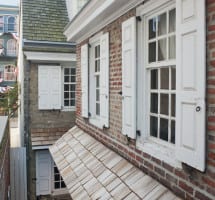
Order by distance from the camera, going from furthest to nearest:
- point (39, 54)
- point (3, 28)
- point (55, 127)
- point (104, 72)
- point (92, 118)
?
1. point (3, 28)
2. point (55, 127)
3. point (39, 54)
4. point (92, 118)
5. point (104, 72)

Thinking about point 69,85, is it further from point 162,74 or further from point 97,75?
point 162,74

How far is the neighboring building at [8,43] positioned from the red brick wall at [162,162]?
29.7 meters

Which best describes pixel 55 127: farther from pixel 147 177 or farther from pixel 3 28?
pixel 3 28

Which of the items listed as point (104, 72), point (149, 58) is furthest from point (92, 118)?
point (149, 58)

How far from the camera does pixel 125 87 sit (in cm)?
464

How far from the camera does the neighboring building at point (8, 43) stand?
3366 centimetres

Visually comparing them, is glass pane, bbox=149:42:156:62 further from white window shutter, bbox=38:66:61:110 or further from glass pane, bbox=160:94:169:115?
white window shutter, bbox=38:66:61:110

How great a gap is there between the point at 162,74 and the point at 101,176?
1.90m

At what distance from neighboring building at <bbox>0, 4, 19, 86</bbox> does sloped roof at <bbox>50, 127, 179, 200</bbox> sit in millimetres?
28825

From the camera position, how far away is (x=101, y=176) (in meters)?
4.70

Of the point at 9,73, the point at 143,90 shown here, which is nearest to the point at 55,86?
the point at 143,90

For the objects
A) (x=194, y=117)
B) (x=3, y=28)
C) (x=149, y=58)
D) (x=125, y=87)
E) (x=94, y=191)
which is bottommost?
(x=94, y=191)

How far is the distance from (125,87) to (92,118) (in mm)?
2446

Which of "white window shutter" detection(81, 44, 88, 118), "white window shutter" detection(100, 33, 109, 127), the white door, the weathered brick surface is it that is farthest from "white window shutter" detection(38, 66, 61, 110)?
"white window shutter" detection(100, 33, 109, 127)
